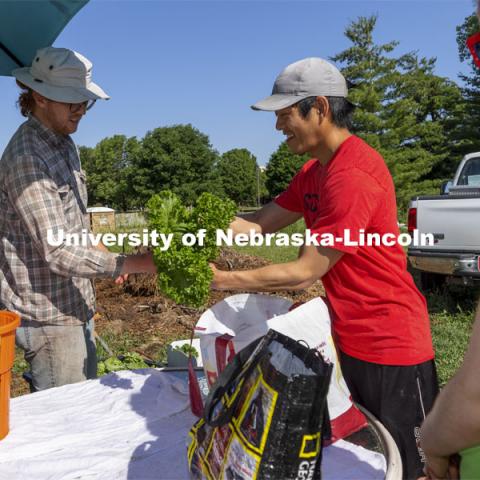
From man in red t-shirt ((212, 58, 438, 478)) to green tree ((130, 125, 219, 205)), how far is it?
224 ft

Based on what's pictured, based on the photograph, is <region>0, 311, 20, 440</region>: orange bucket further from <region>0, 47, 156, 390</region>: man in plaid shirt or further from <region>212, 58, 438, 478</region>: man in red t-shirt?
<region>212, 58, 438, 478</region>: man in red t-shirt

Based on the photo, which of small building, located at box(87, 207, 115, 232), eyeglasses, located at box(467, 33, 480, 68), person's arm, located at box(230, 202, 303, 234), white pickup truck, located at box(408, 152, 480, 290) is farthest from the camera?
small building, located at box(87, 207, 115, 232)

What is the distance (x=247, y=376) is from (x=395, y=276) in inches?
45.0

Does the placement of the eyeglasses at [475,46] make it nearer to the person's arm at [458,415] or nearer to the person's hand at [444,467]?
the person's arm at [458,415]

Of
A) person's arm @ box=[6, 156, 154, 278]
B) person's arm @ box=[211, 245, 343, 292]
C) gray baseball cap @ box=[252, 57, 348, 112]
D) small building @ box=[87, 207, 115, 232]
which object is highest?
small building @ box=[87, 207, 115, 232]

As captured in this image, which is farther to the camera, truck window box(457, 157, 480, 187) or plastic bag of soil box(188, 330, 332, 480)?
truck window box(457, 157, 480, 187)

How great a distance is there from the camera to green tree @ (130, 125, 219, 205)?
71188 millimetres

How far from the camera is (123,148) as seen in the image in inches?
3543

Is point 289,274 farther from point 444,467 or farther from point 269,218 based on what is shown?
point 444,467

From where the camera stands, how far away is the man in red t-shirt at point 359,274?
7.71 feet

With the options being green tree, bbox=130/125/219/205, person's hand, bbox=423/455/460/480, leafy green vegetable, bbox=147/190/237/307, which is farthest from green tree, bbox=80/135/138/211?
person's hand, bbox=423/455/460/480

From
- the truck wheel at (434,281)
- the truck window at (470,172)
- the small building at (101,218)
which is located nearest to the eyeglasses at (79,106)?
the truck wheel at (434,281)

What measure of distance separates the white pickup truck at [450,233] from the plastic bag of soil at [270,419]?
6321 millimetres

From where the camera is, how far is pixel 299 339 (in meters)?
2.14
